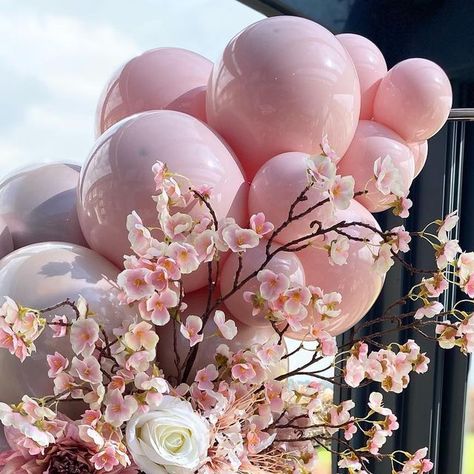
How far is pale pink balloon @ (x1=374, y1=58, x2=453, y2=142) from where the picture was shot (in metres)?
1.14

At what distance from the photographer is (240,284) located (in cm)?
92

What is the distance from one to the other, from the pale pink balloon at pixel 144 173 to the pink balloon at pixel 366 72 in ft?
0.96

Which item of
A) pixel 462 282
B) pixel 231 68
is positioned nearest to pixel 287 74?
pixel 231 68

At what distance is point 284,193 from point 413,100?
298 millimetres

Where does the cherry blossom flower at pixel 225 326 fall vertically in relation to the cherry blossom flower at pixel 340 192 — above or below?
below

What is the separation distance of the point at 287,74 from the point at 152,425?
485 millimetres

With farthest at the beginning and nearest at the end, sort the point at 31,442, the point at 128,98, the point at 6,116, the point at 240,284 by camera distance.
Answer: the point at 6,116, the point at 128,98, the point at 240,284, the point at 31,442

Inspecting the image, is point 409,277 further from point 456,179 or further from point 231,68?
point 231,68

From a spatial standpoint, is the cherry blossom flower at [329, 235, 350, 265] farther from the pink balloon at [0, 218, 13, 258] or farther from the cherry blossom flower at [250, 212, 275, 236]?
the pink balloon at [0, 218, 13, 258]

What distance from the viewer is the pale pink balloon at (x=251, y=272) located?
3.17 feet

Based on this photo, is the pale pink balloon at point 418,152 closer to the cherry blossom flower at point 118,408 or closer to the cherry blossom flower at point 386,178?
the cherry blossom flower at point 386,178

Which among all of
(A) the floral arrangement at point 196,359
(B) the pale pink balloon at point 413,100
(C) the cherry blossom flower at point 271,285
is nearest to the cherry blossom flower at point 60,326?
(A) the floral arrangement at point 196,359

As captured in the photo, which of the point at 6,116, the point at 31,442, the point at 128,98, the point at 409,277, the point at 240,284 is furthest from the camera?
the point at 409,277

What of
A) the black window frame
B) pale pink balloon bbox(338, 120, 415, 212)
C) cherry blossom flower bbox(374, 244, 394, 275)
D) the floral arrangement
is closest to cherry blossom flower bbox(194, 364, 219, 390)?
the floral arrangement
